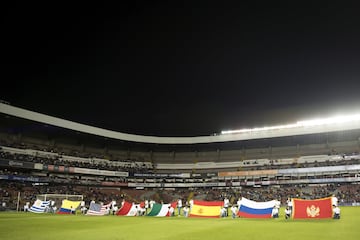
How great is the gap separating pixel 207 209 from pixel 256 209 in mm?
4980

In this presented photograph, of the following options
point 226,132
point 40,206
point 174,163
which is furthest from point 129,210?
point 174,163

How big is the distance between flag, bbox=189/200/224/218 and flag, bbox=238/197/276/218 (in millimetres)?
2080

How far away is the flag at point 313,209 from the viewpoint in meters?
24.5

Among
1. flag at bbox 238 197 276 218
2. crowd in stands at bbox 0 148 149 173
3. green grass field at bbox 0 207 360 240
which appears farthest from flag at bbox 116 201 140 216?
crowd in stands at bbox 0 148 149 173

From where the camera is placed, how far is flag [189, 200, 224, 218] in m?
30.8

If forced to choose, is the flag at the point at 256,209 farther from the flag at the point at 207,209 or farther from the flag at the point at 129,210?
the flag at the point at 129,210

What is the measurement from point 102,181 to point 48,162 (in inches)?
587

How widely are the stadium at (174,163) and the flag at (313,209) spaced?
3294 cm

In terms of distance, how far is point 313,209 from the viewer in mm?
24969

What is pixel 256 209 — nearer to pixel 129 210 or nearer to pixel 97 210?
pixel 129 210

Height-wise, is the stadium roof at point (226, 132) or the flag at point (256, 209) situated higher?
the stadium roof at point (226, 132)

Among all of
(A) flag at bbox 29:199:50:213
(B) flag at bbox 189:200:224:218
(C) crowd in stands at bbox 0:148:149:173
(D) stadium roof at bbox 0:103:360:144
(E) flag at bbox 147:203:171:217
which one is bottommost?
(A) flag at bbox 29:199:50:213

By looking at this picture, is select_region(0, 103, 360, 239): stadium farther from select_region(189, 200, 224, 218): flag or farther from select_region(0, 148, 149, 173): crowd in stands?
select_region(189, 200, 224, 218): flag

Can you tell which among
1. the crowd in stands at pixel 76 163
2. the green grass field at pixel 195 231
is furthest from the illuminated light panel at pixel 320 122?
the green grass field at pixel 195 231
